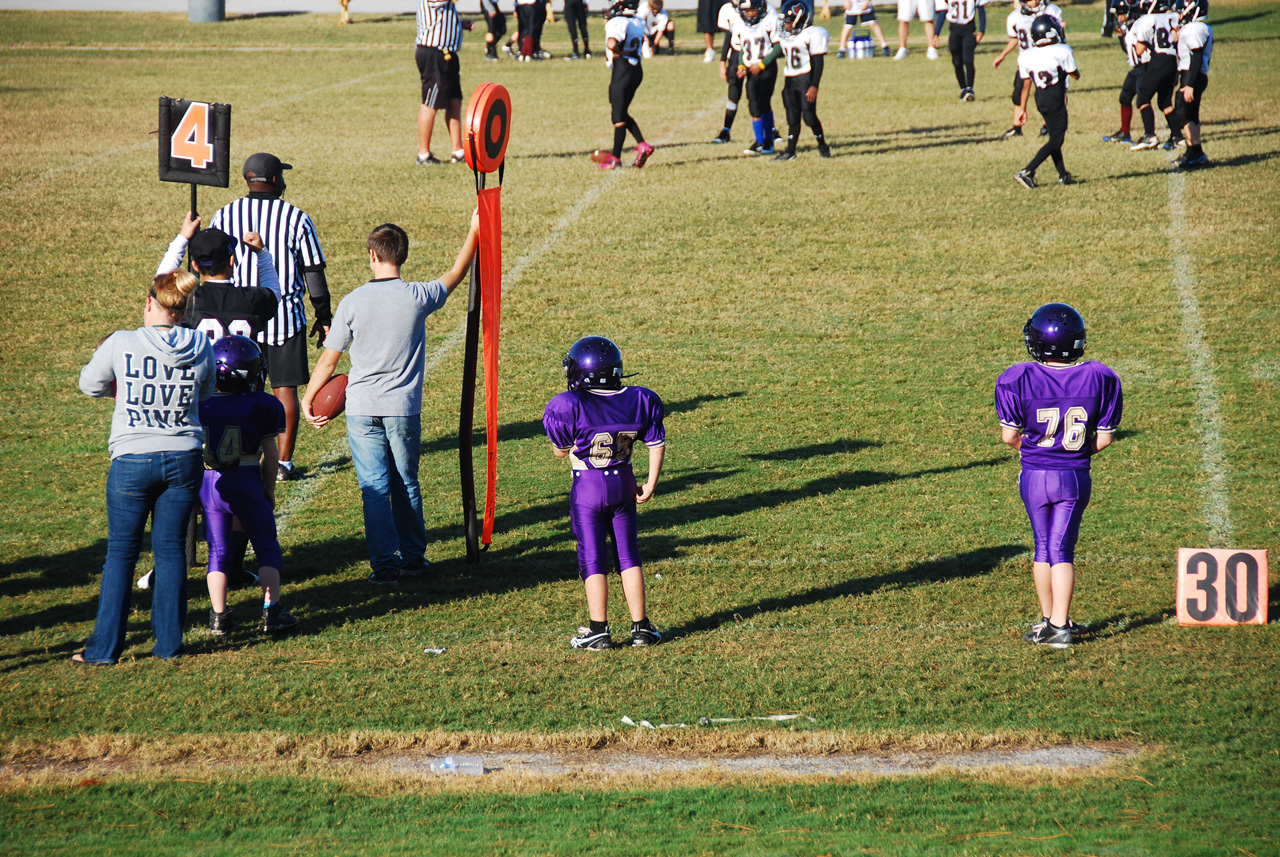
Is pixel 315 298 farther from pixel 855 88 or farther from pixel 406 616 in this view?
pixel 855 88

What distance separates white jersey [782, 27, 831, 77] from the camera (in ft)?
53.5

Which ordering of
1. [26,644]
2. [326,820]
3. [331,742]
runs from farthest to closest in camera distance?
[26,644] → [331,742] → [326,820]

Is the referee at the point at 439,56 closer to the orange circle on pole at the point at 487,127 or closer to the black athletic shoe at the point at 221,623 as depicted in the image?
the orange circle on pole at the point at 487,127

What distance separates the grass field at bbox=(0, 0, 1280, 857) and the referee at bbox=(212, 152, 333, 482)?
0.90 meters

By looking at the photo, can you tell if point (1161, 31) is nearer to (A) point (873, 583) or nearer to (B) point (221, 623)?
(A) point (873, 583)

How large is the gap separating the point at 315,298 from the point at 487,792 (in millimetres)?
4081

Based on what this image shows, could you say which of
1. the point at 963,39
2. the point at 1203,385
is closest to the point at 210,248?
the point at 1203,385

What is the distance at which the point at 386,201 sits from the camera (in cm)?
1523

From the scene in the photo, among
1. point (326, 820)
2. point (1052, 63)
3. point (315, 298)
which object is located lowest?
point (326, 820)

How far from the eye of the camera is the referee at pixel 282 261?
7.55 metres

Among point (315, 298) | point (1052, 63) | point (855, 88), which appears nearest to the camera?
point (315, 298)

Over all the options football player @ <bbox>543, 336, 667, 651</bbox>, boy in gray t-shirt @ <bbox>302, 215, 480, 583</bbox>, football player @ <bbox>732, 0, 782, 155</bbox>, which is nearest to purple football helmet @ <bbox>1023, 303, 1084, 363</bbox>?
football player @ <bbox>543, 336, 667, 651</bbox>

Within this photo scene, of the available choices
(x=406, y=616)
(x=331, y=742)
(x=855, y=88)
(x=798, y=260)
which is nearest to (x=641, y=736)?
(x=331, y=742)

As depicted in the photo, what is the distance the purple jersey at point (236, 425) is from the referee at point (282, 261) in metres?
1.65
